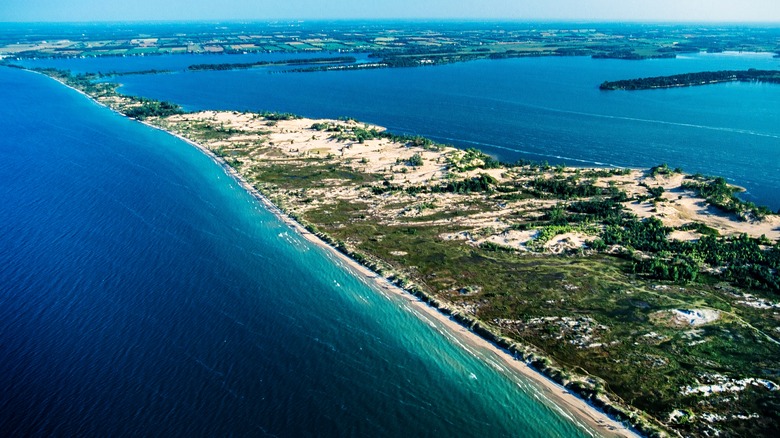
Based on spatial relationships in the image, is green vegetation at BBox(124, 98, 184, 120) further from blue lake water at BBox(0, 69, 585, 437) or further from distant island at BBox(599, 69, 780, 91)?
distant island at BBox(599, 69, 780, 91)

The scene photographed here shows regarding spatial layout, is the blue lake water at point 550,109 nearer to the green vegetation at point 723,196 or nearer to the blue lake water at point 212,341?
the green vegetation at point 723,196

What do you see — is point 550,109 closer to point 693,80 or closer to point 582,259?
point 693,80

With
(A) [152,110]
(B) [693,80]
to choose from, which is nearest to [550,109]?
(B) [693,80]

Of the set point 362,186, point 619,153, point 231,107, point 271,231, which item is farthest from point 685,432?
point 231,107

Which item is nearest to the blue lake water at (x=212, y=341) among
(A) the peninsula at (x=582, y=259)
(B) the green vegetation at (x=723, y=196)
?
(A) the peninsula at (x=582, y=259)

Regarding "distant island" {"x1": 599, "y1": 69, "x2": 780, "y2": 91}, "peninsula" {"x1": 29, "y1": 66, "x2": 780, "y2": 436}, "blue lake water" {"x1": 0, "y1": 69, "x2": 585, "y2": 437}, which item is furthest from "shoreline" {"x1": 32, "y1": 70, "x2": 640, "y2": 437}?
"distant island" {"x1": 599, "y1": 69, "x2": 780, "y2": 91}

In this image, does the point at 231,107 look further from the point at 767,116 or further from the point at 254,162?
the point at 767,116
